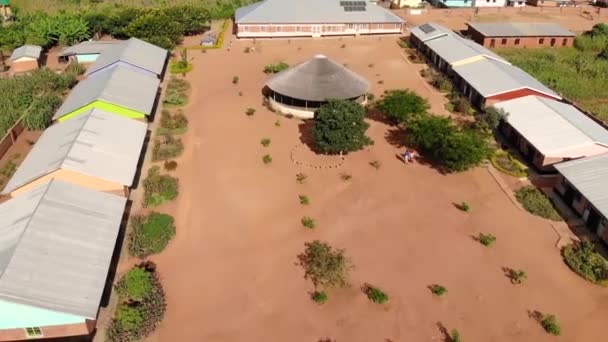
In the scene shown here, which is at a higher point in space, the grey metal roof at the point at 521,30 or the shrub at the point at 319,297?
the grey metal roof at the point at 521,30

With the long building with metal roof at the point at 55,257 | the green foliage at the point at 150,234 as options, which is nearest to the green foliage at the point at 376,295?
the green foliage at the point at 150,234

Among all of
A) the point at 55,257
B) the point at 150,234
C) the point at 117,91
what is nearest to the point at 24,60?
the point at 117,91

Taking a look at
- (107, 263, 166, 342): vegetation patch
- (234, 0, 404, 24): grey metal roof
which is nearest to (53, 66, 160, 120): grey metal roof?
(107, 263, 166, 342): vegetation patch

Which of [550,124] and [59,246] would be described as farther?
[550,124]

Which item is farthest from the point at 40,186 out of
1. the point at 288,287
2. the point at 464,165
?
the point at 464,165

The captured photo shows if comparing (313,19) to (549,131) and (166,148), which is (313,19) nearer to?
(166,148)

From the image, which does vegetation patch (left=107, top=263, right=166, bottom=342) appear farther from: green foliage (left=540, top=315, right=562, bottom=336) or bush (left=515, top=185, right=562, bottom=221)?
bush (left=515, top=185, right=562, bottom=221)

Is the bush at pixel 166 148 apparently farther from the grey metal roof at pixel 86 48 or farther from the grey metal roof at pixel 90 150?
the grey metal roof at pixel 86 48
